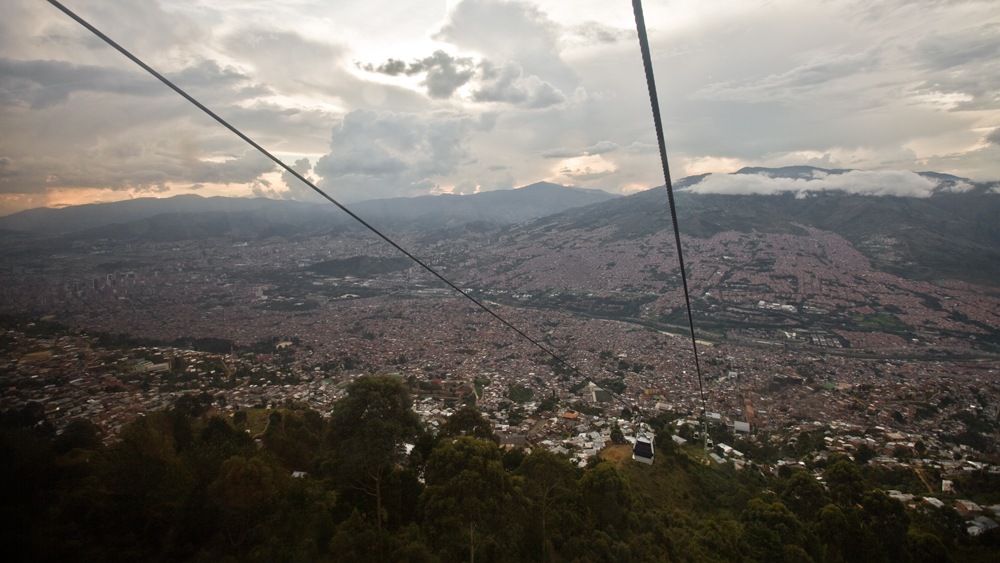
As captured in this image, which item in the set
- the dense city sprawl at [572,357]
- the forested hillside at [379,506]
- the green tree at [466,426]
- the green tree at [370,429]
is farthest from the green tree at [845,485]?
the green tree at [370,429]

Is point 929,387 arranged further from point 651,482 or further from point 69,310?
point 69,310

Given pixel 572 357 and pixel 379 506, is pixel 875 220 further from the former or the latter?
pixel 379 506

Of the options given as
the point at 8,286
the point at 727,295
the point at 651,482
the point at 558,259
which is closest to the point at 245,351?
the point at 8,286

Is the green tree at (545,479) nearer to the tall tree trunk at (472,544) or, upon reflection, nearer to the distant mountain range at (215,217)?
the tall tree trunk at (472,544)

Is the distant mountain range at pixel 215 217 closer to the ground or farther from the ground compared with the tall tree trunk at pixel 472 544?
farther from the ground

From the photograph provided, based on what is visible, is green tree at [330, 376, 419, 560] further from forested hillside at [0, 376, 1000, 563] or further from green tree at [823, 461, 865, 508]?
green tree at [823, 461, 865, 508]

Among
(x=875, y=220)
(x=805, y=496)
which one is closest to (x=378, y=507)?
(x=805, y=496)
